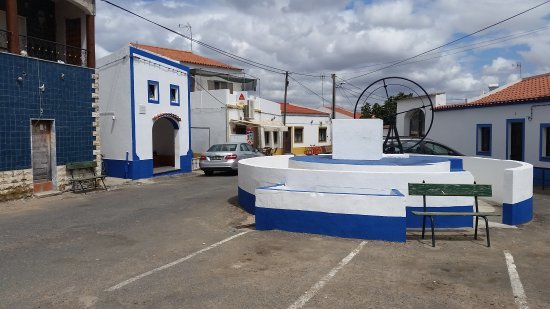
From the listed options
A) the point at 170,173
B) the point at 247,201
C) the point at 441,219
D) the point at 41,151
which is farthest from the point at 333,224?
the point at 170,173

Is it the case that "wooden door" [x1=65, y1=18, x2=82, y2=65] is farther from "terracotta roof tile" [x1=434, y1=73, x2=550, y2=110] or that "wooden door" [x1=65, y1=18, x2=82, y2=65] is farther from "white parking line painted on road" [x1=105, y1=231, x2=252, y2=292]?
"terracotta roof tile" [x1=434, y1=73, x2=550, y2=110]

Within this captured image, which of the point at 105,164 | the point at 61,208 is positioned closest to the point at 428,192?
the point at 61,208

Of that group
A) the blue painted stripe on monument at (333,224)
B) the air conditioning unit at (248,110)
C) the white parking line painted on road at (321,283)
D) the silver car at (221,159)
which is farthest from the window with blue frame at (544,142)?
the air conditioning unit at (248,110)

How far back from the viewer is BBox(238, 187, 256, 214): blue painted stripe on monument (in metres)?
9.71

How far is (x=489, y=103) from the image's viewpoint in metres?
18.0

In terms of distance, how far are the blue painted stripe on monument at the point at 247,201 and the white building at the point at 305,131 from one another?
20547mm

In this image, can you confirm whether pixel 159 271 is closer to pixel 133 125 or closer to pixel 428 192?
pixel 428 192

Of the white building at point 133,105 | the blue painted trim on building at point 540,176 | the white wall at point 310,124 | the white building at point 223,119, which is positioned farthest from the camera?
the white wall at point 310,124

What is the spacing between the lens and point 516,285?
5.12 meters

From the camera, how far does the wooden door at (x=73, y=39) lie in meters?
16.0

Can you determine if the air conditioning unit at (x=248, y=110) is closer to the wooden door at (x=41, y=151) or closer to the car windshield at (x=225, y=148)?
the car windshield at (x=225, y=148)

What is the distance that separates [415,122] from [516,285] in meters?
22.5

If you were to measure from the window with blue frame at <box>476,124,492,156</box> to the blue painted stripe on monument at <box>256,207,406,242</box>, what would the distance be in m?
13.6

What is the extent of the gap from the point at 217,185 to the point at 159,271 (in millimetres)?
9811
